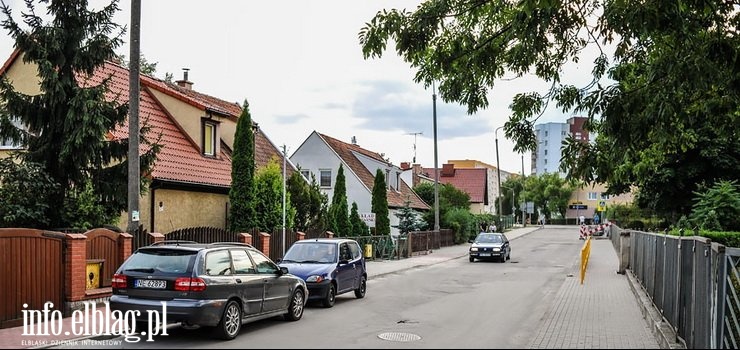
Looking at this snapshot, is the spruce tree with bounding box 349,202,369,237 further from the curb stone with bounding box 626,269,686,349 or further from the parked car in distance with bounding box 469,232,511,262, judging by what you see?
the curb stone with bounding box 626,269,686,349

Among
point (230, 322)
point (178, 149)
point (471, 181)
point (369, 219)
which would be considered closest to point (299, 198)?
point (369, 219)

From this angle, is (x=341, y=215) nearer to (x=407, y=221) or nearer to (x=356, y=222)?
(x=356, y=222)

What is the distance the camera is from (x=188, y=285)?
1006 cm

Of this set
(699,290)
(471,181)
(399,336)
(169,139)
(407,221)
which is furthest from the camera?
(471,181)

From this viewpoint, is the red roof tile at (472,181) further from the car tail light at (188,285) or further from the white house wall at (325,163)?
the car tail light at (188,285)

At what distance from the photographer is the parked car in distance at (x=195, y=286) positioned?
1003 cm

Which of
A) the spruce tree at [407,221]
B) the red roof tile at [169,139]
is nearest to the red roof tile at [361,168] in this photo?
the spruce tree at [407,221]

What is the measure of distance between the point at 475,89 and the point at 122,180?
8.72m

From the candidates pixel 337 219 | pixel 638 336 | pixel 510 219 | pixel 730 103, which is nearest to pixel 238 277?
pixel 638 336

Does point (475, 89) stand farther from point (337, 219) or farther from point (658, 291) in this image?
point (337, 219)

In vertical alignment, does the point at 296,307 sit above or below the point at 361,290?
above

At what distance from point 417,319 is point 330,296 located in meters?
2.58

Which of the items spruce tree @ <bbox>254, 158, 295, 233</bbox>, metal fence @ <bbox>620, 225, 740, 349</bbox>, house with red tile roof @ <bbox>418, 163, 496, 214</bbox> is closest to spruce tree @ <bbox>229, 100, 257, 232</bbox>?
spruce tree @ <bbox>254, 158, 295, 233</bbox>

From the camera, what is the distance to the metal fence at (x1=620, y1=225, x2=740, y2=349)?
702cm
